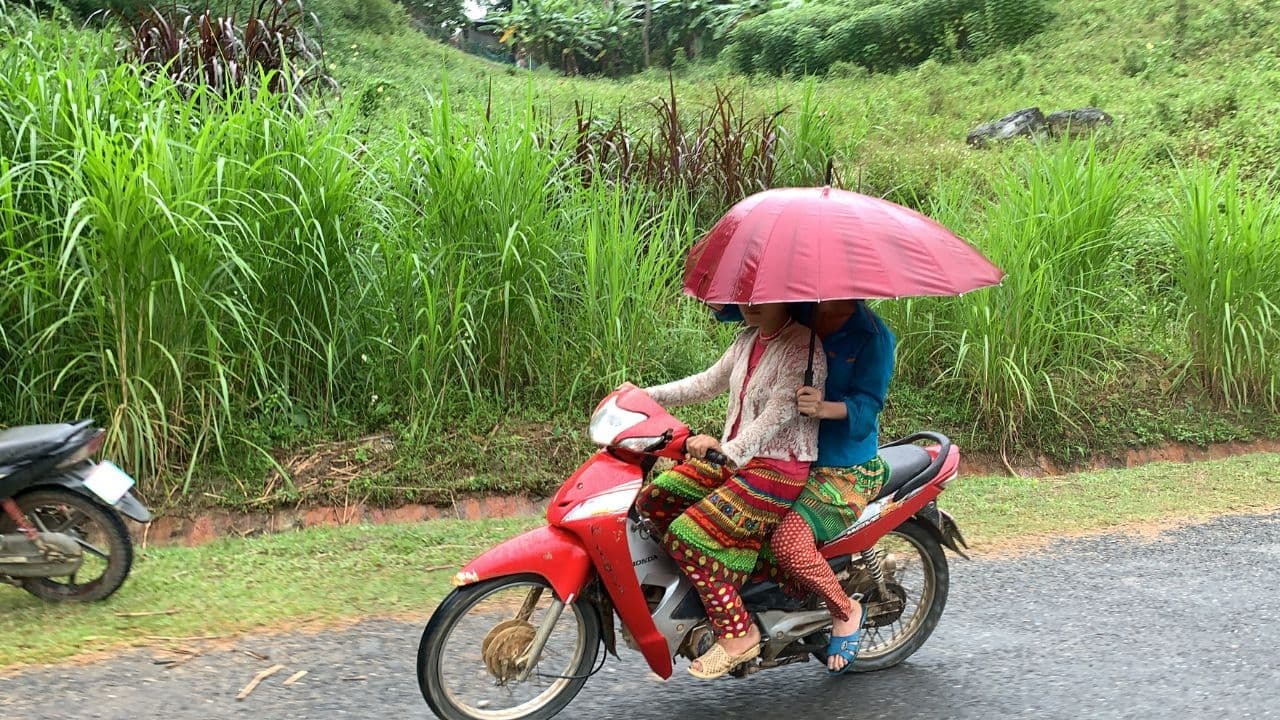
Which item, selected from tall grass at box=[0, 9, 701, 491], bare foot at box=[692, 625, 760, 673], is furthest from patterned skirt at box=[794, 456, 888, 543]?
tall grass at box=[0, 9, 701, 491]

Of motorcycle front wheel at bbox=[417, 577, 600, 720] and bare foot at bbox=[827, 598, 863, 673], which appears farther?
bare foot at bbox=[827, 598, 863, 673]

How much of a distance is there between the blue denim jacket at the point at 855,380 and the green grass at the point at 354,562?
185 cm

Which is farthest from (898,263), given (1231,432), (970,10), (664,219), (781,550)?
(970,10)

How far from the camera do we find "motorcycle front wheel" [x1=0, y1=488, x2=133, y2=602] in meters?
3.97

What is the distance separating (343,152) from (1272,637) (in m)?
4.90

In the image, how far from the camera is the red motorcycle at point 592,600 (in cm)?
294

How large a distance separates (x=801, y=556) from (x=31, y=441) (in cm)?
289

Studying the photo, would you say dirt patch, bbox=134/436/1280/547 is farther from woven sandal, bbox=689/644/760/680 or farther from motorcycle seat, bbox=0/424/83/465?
woven sandal, bbox=689/644/760/680

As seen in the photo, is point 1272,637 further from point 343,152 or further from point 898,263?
point 343,152

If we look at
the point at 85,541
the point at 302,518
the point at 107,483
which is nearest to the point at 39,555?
the point at 85,541

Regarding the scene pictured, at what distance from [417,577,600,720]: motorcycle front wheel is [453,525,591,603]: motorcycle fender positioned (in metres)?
0.04

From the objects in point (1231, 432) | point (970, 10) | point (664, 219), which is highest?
point (970, 10)

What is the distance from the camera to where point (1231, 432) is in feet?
24.1

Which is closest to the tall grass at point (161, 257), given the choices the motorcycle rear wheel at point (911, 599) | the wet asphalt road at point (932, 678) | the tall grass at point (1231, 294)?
the wet asphalt road at point (932, 678)
